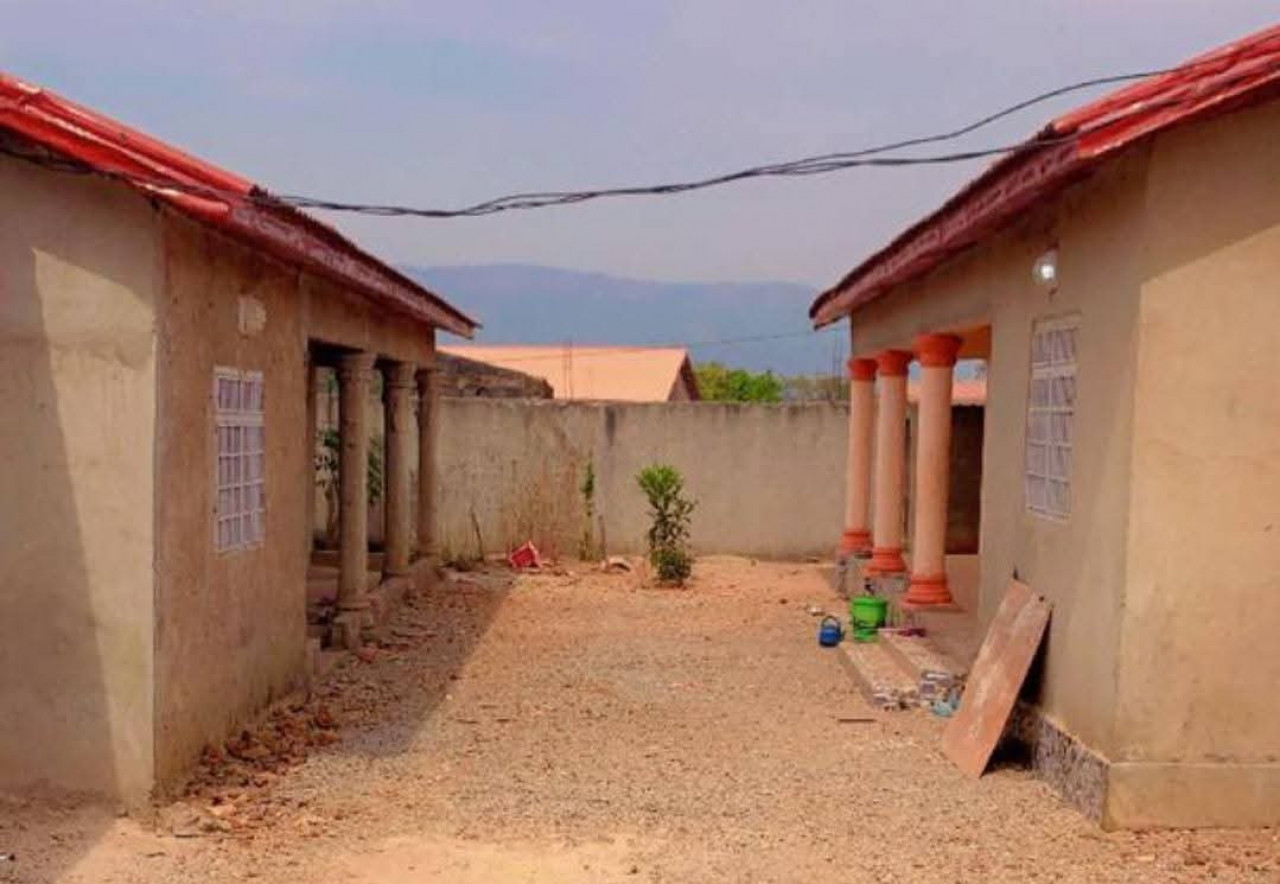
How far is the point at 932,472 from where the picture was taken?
36.3 feet

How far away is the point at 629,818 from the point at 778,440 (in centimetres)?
1156

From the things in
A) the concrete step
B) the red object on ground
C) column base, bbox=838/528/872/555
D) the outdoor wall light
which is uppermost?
the outdoor wall light

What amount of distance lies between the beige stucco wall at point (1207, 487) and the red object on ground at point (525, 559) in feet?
36.3

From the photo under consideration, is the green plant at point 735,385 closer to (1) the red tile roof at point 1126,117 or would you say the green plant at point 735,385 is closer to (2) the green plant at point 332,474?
(2) the green plant at point 332,474

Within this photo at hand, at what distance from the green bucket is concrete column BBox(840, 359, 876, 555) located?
151 inches

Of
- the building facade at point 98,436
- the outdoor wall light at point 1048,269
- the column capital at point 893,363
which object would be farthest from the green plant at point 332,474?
the outdoor wall light at point 1048,269

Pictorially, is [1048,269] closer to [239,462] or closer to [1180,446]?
[1180,446]

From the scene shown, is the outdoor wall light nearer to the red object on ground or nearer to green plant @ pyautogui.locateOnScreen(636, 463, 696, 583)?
green plant @ pyautogui.locateOnScreen(636, 463, 696, 583)

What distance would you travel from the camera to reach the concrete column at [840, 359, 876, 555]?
15211 mm

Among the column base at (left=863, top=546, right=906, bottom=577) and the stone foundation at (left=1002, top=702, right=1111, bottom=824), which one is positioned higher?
the column base at (left=863, top=546, right=906, bottom=577)

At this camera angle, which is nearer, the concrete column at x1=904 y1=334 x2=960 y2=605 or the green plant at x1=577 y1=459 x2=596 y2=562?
the concrete column at x1=904 y1=334 x2=960 y2=605

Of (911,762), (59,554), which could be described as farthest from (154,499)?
(911,762)

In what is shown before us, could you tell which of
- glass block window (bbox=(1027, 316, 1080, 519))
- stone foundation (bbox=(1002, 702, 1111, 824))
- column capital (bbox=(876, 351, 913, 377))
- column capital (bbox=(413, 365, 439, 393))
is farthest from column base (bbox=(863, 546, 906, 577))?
column capital (bbox=(413, 365, 439, 393))

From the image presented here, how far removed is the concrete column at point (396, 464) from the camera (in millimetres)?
13523
